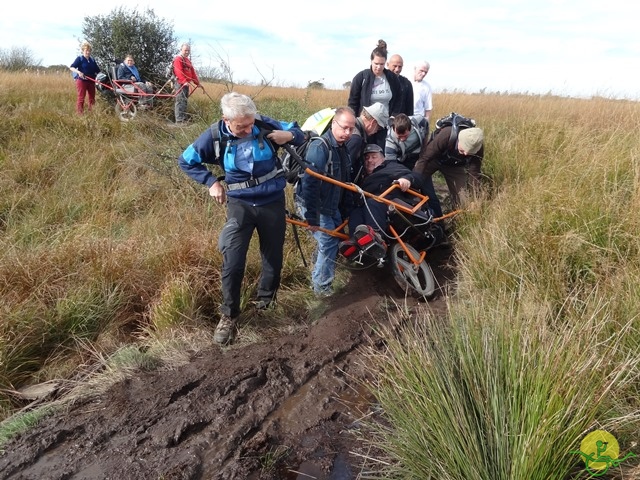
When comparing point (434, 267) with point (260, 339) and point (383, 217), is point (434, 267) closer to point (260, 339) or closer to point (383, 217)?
point (383, 217)

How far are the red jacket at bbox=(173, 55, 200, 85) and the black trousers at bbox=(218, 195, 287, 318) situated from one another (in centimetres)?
601

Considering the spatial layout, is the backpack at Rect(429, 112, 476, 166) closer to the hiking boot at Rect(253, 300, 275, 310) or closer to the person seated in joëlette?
the person seated in joëlette

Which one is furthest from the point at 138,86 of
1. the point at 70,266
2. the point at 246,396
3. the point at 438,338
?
the point at 438,338

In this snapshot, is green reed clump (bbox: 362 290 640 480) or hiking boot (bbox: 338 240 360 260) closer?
green reed clump (bbox: 362 290 640 480)

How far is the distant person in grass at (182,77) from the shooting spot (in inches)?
360

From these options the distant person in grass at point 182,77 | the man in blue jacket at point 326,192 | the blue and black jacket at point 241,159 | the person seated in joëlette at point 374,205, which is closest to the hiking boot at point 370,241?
the person seated in joëlette at point 374,205

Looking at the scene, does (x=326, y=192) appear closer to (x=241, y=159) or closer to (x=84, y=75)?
(x=241, y=159)

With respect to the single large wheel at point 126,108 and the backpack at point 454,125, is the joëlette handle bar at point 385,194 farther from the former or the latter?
the single large wheel at point 126,108

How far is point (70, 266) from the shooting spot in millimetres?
4379

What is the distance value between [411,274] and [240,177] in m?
1.94

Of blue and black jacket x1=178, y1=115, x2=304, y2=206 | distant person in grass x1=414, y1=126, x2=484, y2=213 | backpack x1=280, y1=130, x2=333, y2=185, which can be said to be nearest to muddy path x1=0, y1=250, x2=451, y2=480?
blue and black jacket x1=178, y1=115, x2=304, y2=206

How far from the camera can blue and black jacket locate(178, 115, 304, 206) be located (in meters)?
3.57

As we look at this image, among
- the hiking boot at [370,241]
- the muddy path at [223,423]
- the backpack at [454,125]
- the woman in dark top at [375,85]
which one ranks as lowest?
the muddy path at [223,423]

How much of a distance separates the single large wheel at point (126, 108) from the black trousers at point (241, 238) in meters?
Answer: 7.26
